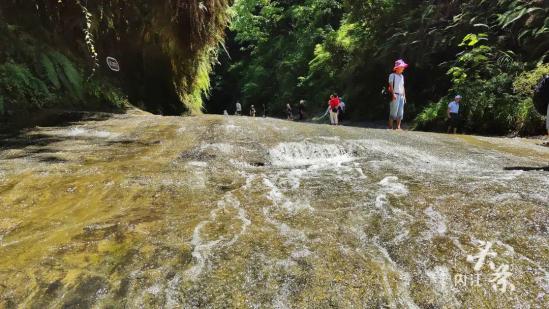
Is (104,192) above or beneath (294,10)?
beneath

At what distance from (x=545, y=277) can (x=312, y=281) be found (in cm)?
161

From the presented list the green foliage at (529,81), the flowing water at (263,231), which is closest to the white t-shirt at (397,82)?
the flowing water at (263,231)

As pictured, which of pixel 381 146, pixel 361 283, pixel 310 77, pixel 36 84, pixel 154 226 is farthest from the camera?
pixel 310 77

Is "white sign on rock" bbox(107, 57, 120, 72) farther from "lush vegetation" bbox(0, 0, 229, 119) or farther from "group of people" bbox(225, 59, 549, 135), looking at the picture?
"group of people" bbox(225, 59, 549, 135)

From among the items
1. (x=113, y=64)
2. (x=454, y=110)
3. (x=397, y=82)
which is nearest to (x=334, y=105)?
(x=454, y=110)

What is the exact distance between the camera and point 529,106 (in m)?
12.0

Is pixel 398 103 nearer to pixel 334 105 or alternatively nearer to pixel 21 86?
pixel 334 105

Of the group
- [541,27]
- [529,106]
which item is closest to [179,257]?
[529,106]

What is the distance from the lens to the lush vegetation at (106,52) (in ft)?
32.4

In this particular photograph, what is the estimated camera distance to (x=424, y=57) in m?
17.5

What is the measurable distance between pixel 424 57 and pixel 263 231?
15723mm

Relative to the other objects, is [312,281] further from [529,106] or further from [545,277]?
[529,106]

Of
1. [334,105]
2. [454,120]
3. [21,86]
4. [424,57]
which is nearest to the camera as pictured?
[21,86]

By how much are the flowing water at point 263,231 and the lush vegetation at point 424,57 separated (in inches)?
311
